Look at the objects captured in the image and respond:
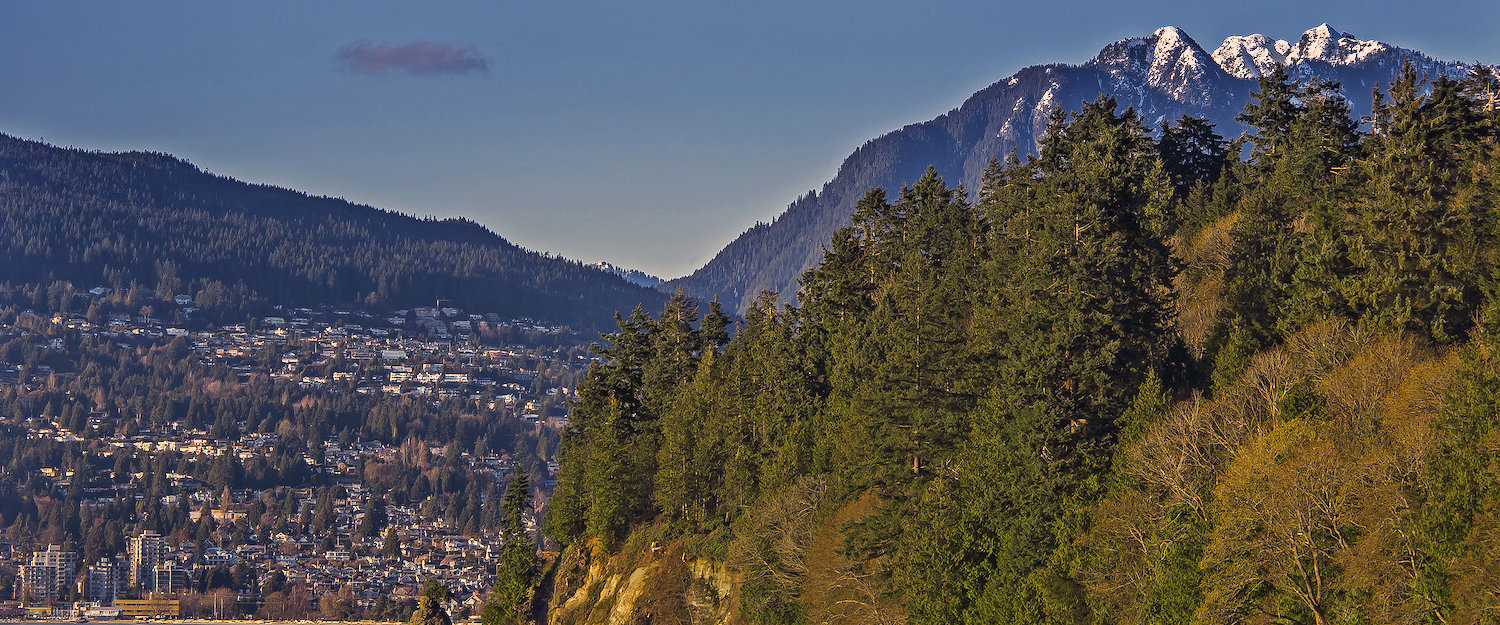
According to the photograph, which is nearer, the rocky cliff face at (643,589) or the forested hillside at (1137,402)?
the forested hillside at (1137,402)

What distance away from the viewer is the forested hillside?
45500 mm

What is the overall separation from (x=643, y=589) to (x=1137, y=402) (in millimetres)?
35716

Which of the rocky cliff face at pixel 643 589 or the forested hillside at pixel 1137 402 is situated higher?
the forested hillside at pixel 1137 402

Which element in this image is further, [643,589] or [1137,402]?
[643,589]

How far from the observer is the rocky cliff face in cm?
7794

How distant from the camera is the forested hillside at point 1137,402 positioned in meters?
45.5

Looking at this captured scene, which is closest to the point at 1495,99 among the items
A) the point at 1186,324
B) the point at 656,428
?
the point at 1186,324

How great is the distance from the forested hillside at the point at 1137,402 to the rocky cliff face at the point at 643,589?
5.70ft

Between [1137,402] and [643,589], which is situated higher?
[1137,402]

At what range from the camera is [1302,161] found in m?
73.4

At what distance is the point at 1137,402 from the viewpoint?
56.2 metres

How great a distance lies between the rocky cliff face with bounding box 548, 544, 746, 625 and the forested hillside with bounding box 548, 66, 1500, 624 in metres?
1.74

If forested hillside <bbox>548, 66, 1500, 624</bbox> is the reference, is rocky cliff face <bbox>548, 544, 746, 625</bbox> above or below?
below

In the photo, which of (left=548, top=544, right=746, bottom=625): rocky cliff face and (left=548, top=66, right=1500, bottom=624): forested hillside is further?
(left=548, top=544, right=746, bottom=625): rocky cliff face
